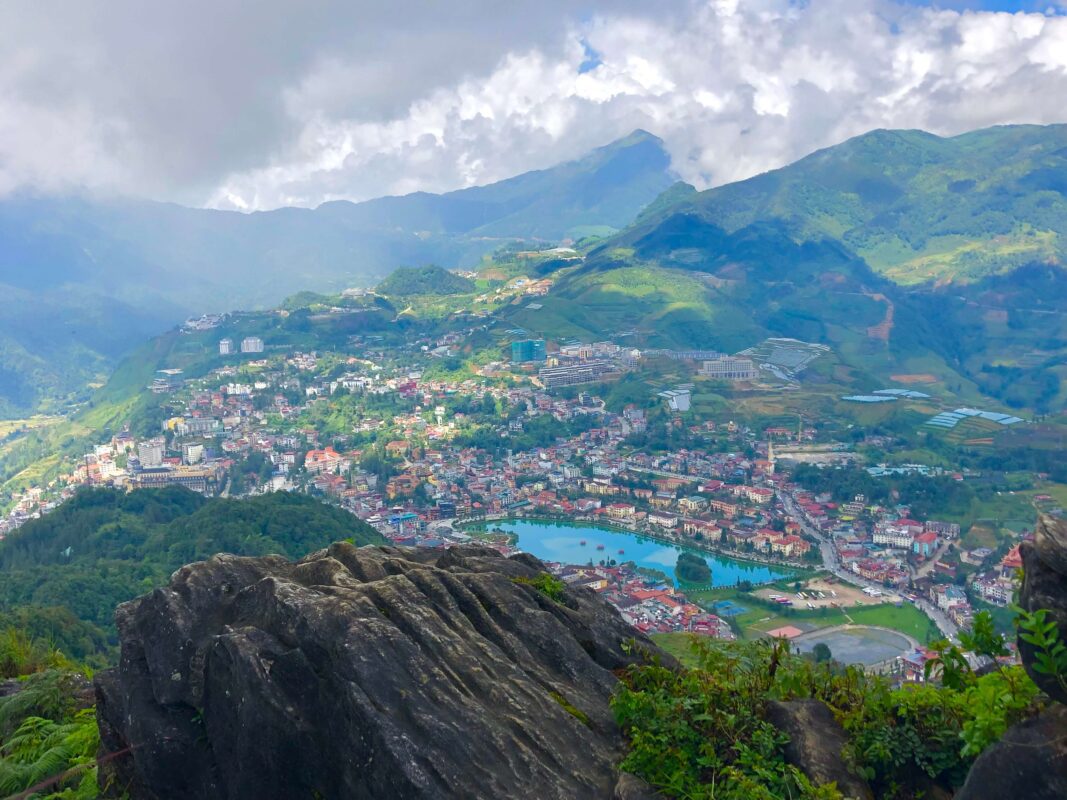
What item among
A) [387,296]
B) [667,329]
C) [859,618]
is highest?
[387,296]

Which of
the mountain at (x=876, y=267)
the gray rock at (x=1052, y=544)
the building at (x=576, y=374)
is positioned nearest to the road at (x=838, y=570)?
the gray rock at (x=1052, y=544)

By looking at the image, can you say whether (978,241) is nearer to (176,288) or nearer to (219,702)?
(219,702)

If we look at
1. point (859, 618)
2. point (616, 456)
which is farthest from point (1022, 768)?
point (616, 456)

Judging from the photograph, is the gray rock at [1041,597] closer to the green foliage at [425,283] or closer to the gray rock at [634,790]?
the gray rock at [634,790]

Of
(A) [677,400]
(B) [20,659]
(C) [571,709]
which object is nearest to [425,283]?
(A) [677,400]

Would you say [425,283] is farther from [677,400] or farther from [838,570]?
[838,570]

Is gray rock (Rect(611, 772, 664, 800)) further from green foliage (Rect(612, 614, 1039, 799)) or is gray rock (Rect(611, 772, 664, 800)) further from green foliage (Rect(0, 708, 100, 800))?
green foliage (Rect(0, 708, 100, 800))
